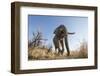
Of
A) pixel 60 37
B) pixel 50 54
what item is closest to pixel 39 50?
pixel 50 54

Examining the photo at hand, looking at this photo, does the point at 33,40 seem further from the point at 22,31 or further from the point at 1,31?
the point at 1,31

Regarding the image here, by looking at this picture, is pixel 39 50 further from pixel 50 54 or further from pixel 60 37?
pixel 60 37

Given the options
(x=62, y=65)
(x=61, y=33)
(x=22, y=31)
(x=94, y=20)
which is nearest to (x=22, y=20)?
(x=22, y=31)

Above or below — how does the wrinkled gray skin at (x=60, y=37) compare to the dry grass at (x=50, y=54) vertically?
above

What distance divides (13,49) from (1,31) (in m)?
0.16

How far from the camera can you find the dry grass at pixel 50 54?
6.00 feet

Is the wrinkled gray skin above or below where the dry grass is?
above

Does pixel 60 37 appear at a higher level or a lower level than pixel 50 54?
higher

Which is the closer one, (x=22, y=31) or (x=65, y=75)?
(x=22, y=31)

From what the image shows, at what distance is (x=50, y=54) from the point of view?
1882 millimetres

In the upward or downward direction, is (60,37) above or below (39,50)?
above

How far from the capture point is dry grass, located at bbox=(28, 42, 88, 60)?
1830 mm

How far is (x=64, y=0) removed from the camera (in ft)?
6.39

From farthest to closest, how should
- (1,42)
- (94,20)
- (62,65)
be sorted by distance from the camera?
1. (94,20)
2. (62,65)
3. (1,42)
